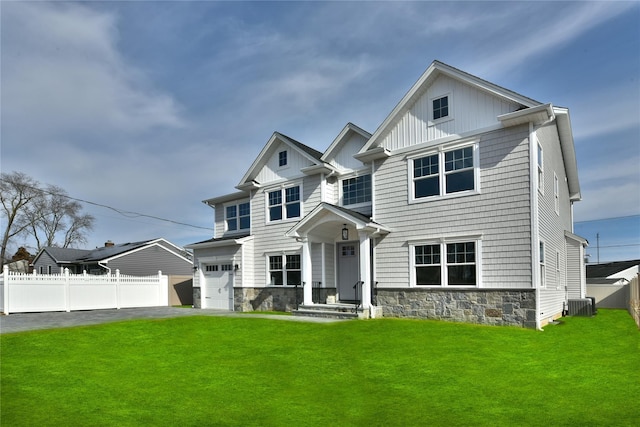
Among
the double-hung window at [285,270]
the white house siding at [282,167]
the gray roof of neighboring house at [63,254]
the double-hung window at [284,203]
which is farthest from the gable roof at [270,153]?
the gray roof of neighboring house at [63,254]

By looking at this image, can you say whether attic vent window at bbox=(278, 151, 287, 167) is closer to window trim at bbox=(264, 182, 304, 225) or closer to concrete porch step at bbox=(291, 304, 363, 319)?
window trim at bbox=(264, 182, 304, 225)

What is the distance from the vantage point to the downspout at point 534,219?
1195cm

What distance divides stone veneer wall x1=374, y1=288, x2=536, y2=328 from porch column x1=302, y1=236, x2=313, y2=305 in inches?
111

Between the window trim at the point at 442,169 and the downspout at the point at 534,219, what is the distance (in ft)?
5.06

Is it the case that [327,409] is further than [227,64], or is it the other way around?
[227,64]

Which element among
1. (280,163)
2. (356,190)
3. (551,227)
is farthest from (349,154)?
(551,227)

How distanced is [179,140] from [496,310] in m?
19.4

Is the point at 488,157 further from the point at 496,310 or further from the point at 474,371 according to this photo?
the point at 474,371

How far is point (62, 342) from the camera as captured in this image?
1060 centimetres

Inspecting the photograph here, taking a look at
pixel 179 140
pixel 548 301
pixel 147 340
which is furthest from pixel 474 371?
pixel 179 140

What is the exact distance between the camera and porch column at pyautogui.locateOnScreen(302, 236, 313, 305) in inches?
653

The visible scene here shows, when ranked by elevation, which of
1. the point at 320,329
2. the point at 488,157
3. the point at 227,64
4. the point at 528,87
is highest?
the point at 227,64

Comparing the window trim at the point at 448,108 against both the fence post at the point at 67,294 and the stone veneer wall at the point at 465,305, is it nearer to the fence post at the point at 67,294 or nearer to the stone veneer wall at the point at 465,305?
the stone veneer wall at the point at 465,305

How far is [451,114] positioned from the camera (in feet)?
46.0
